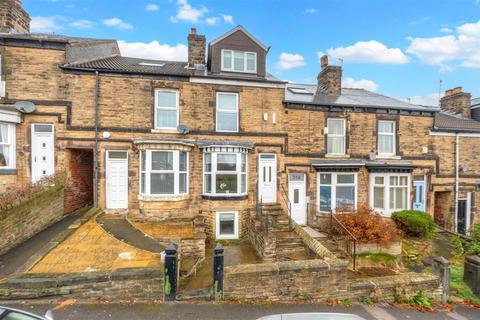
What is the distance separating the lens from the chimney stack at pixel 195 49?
41.0ft

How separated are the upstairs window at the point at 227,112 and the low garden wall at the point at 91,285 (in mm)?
7345

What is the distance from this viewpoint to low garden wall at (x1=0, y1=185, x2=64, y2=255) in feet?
23.8

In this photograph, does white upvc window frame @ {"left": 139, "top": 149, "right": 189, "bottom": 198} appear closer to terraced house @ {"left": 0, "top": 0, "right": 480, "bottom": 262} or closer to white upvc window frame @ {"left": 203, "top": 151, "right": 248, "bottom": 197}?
terraced house @ {"left": 0, "top": 0, "right": 480, "bottom": 262}

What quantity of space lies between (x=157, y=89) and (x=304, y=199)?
9.03 metres

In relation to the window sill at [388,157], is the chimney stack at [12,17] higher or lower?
higher

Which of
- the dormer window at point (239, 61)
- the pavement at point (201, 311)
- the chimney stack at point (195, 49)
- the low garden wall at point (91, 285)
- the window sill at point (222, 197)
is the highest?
the chimney stack at point (195, 49)

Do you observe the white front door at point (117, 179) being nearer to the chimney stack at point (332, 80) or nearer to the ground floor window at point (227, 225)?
the ground floor window at point (227, 225)

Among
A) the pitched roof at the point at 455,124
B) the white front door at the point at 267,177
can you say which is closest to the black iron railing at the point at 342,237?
the white front door at the point at 267,177

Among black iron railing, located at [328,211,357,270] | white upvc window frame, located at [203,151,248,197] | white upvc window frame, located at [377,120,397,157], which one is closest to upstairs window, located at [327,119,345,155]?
white upvc window frame, located at [377,120,397,157]

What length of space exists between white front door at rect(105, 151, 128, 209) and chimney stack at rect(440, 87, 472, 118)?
21631 mm

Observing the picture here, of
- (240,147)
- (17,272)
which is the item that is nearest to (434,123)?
(240,147)

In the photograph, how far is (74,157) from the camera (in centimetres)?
1100

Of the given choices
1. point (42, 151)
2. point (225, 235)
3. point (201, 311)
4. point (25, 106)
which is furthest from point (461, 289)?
point (25, 106)

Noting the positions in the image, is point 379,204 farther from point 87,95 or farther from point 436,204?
point 87,95
